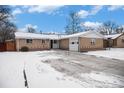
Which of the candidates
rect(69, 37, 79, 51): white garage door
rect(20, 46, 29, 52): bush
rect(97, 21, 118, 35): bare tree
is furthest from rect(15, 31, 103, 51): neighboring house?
rect(97, 21, 118, 35): bare tree

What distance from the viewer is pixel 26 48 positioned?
1138cm

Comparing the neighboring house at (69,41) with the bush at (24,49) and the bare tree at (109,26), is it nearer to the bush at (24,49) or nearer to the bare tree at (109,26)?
the bush at (24,49)

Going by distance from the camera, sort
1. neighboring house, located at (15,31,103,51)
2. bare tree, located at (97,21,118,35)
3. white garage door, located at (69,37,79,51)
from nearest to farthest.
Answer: bare tree, located at (97,21,118,35)
neighboring house, located at (15,31,103,51)
white garage door, located at (69,37,79,51)

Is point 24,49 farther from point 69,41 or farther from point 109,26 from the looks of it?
point 109,26

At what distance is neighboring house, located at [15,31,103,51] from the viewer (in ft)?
A: 36.0

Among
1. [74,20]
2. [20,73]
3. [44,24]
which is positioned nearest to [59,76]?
[20,73]

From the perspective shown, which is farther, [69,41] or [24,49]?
[69,41]

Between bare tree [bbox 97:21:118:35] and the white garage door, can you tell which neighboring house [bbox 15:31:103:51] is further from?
bare tree [bbox 97:21:118:35]

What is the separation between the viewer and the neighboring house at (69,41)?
36.0 feet

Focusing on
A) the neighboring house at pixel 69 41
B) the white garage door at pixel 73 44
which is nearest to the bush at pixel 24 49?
the neighboring house at pixel 69 41

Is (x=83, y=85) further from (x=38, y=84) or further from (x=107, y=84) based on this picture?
(x=38, y=84)

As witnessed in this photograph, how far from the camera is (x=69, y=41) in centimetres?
1219

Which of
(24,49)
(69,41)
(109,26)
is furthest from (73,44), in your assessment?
(109,26)
